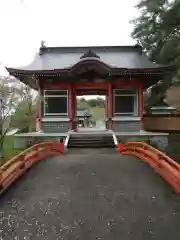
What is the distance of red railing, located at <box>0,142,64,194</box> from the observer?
8.25 metres

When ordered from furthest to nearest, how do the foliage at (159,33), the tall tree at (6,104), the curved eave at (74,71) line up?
the foliage at (159,33) → the curved eave at (74,71) → the tall tree at (6,104)

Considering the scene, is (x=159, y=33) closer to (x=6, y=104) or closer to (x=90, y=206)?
(x=6, y=104)

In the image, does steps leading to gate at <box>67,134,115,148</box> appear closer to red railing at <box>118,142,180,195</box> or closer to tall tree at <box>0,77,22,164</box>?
tall tree at <box>0,77,22,164</box>

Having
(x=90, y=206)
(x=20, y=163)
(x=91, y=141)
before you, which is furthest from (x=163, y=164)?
(x=91, y=141)

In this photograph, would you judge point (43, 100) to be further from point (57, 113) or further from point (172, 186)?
point (172, 186)

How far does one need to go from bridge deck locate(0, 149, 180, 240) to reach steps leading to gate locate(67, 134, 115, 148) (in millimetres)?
7721

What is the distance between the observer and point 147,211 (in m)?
6.50

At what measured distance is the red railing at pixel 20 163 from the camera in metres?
8.25

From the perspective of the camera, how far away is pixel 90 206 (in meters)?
6.80

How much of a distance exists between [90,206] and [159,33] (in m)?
21.4


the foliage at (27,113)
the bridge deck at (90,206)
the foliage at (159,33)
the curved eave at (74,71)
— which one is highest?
the foliage at (159,33)

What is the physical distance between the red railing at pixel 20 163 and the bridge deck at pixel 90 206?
0.81 ft

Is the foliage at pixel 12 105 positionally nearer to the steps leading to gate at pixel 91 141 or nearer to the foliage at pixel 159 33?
the steps leading to gate at pixel 91 141

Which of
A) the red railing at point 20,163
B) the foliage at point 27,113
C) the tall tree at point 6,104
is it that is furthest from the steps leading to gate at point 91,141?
the foliage at point 27,113
